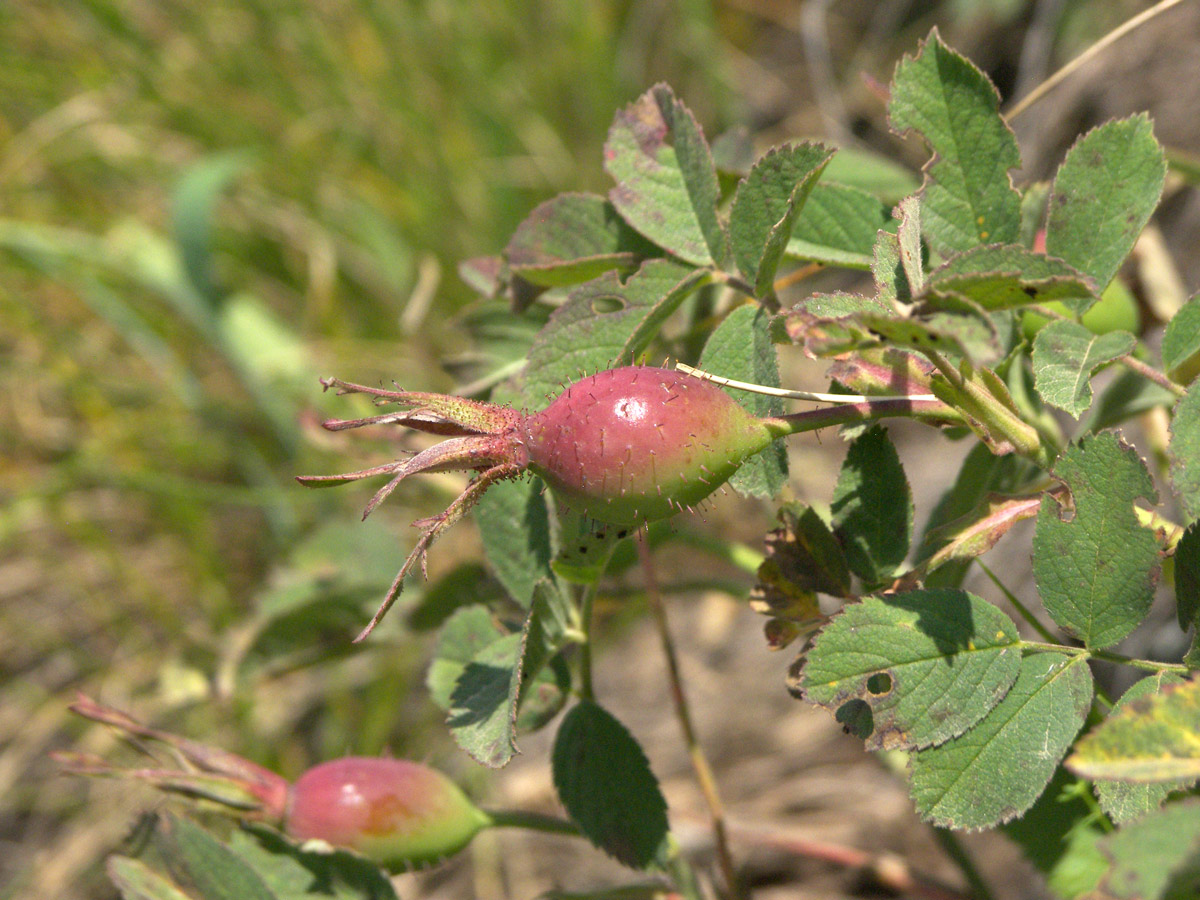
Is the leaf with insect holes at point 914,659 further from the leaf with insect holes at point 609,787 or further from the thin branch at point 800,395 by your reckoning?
the leaf with insect holes at point 609,787

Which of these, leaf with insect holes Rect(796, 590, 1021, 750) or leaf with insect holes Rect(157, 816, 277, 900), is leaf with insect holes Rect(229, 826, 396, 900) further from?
leaf with insect holes Rect(796, 590, 1021, 750)

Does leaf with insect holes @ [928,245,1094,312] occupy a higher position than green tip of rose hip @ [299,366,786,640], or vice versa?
leaf with insect holes @ [928,245,1094,312]

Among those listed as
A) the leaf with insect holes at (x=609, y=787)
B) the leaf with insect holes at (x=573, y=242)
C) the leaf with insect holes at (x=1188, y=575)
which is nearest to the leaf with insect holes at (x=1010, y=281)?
the leaf with insect holes at (x=1188, y=575)

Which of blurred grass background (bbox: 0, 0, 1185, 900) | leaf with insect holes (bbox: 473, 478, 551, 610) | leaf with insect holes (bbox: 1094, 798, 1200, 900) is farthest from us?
blurred grass background (bbox: 0, 0, 1185, 900)

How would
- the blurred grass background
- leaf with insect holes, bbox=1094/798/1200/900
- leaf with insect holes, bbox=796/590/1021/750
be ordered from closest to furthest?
leaf with insect holes, bbox=1094/798/1200/900, leaf with insect holes, bbox=796/590/1021/750, the blurred grass background

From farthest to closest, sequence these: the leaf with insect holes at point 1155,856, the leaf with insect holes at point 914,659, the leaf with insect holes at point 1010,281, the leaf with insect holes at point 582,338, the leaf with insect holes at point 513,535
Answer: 1. the leaf with insect holes at point 513,535
2. the leaf with insect holes at point 582,338
3. the leaf with insect holes at point 914,659
4. the leaf with insect holes at point 1010,281
5. the leaf with insect holes at point 1155,856

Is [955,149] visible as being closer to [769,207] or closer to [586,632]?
[769,207]

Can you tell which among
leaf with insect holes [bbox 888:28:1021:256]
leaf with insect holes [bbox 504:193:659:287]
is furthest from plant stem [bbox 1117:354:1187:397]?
leaf with insect holes [bbox 504:193:659:287]
